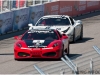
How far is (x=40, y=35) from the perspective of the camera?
1878cm

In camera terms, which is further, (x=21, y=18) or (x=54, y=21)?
(x=21, y=18)

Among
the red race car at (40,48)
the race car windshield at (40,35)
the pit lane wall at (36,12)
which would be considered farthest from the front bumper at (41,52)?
the pit lane wall at (36,12)

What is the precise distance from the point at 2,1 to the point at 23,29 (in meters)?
2.14

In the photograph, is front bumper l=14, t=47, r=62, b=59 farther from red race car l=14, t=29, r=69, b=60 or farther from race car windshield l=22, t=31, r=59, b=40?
race car windshield l=22, t=31, r=59, b=40

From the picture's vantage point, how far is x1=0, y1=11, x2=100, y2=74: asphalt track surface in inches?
427

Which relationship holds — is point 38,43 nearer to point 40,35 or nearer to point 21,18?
point 40,35

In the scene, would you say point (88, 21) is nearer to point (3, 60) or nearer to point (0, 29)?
point (0, 29)

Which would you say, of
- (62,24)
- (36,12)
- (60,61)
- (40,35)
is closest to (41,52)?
(40,35)

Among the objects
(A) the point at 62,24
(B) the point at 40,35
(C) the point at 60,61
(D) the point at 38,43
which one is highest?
(B) the point at 40,35

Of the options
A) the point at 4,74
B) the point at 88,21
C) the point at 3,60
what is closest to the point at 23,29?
the point at 88,21

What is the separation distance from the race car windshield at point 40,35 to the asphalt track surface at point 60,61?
88 centimetres

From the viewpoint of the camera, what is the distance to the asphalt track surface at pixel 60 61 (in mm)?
10839

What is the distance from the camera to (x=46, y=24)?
23750mm

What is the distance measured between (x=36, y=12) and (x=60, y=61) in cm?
1620
